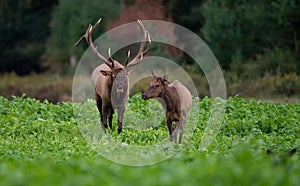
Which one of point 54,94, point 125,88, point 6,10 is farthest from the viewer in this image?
point 6,10

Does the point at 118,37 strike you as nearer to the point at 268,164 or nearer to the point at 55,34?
the point at 55,34

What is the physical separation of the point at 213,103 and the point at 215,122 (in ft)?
8.86

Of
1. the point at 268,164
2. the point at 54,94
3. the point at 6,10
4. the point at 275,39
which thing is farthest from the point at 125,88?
the point at 6,10

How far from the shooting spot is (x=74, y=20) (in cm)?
4803

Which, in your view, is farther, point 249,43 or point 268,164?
point 249,43

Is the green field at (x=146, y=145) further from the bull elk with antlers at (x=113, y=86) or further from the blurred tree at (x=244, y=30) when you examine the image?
the blurred tree at (x=244, y=30)

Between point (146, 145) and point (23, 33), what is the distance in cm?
4090

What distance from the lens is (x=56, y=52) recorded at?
49125 millimetres

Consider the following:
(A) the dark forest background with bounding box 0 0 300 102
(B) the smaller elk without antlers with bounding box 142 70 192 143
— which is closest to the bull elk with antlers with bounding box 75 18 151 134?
(B) the smaller elk without antlers with bounding box 142 70 192 143

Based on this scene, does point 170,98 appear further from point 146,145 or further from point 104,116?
point 104,116

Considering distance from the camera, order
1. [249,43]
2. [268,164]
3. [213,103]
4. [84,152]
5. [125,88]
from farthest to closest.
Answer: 1. [249,43]
2. [213,103]
3. [125,88]
4. [84,152]
5. [268,164]

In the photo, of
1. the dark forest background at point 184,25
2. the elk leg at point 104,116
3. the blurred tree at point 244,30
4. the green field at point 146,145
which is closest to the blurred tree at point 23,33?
the dark forest background at point 184,25

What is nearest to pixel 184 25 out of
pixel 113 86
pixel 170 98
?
pixel 113 86

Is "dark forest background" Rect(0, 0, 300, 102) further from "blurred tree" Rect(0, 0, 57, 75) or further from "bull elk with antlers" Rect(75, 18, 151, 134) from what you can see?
"bull elk with antlers" Rect(75, 18, 151, 134)
